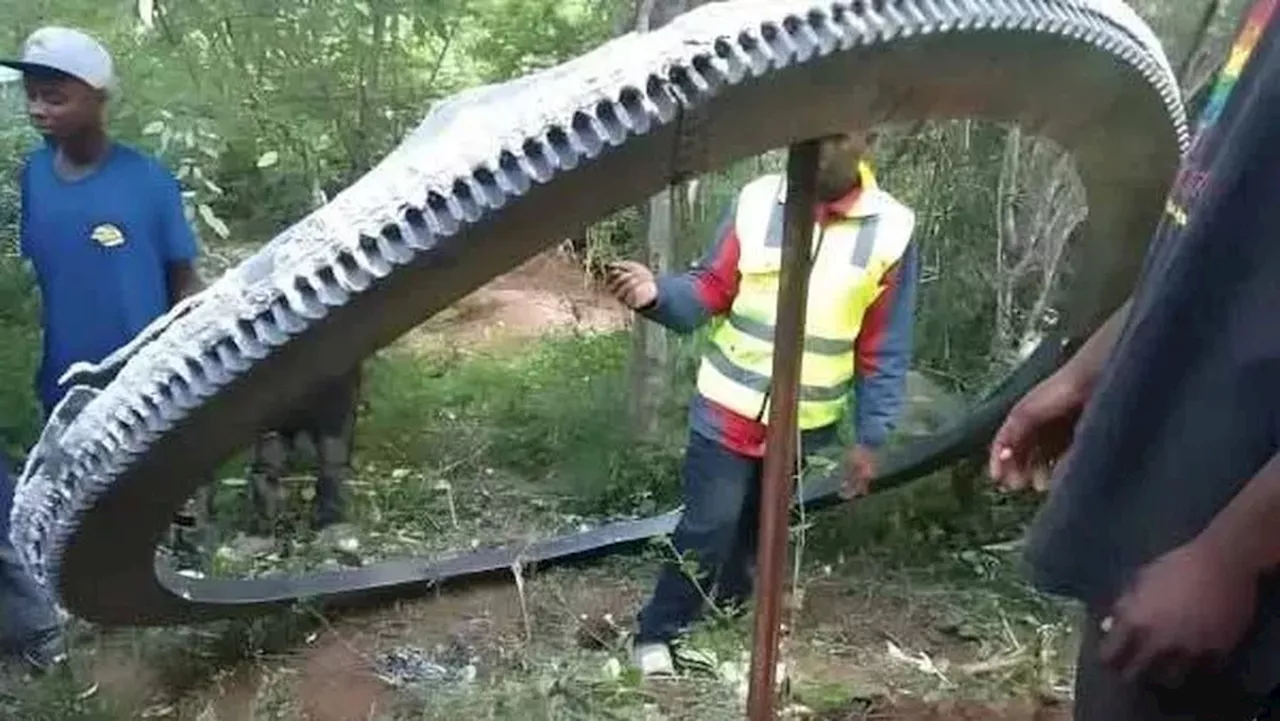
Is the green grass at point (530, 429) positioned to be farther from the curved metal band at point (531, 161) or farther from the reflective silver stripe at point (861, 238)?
the curved metal band at point (531, 161)

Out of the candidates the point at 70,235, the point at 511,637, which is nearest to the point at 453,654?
the point at 511,637

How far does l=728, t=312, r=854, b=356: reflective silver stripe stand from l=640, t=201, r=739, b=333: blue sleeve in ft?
0.16

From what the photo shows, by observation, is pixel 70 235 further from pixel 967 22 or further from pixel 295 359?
pixel 967 22

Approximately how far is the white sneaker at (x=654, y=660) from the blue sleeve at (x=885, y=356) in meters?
0.64

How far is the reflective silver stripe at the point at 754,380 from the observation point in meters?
3.57

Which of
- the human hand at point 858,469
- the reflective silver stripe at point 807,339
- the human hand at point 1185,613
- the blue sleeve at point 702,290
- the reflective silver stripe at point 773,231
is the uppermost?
the human hand at point 1185,613

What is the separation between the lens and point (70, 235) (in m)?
3.88

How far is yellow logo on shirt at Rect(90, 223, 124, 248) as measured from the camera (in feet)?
12.7

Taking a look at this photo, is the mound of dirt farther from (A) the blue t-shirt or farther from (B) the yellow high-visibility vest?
(A) the blue t-shirt

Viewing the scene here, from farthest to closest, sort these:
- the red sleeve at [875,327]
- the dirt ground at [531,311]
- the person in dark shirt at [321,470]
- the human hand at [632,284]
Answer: the dirt ground at [531,311], the person in dark shirt at [321,470], the red sleeve at [875,327], the human hand at [632,284]

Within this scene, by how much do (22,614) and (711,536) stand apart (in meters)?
1.52

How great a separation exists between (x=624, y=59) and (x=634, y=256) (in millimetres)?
4383

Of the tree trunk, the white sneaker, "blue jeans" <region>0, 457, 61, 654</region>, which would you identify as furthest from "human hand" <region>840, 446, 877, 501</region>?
"blue jeans" <region>0, 457, 61, 654</region>

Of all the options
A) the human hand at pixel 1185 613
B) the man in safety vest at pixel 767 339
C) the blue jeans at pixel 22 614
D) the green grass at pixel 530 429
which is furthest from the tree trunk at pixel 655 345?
the human hand at pixel 1185 613
